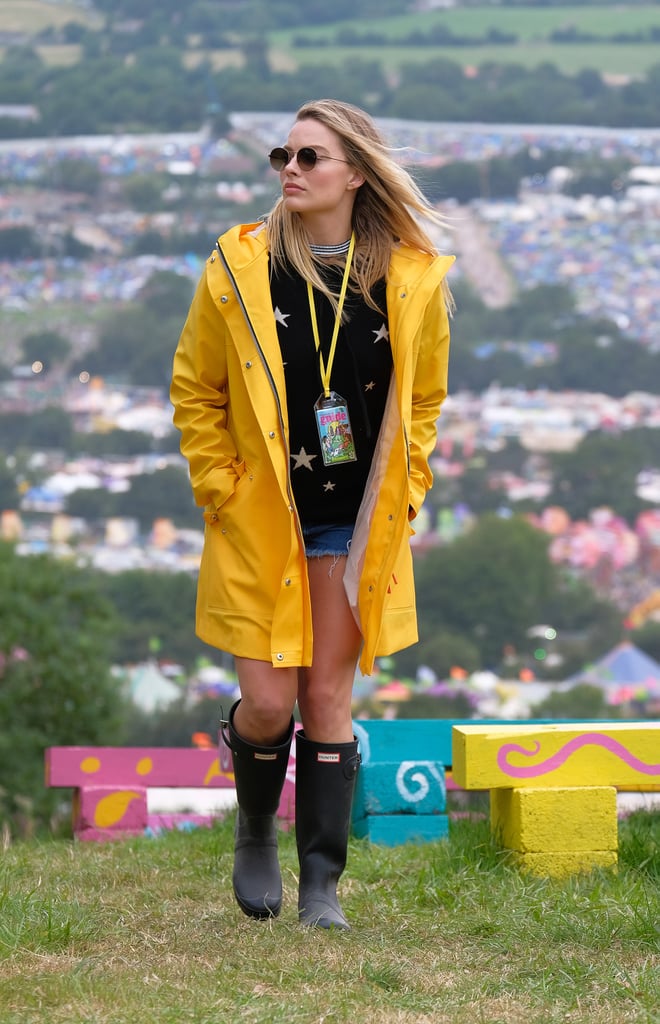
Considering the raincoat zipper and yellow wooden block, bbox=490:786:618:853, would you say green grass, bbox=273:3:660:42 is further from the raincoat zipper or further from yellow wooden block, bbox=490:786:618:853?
the raincoat zipper

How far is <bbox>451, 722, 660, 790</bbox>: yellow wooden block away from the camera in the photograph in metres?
4.38

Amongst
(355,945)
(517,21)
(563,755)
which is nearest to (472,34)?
(517,21)

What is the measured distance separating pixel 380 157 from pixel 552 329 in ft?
380

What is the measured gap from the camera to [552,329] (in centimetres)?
11800

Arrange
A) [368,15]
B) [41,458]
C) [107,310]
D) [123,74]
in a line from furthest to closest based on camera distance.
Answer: [368,15] → [123,74] → [107,310] → [41,458]

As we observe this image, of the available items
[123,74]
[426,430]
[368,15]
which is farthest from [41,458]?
[426,430]

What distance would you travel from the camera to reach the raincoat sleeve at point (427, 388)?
3.82 meters

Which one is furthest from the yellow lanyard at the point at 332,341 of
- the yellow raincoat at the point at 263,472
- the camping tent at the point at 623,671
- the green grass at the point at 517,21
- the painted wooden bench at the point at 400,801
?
the green grass at the point at 517,21

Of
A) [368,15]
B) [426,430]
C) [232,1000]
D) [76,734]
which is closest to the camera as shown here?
[232,1000]

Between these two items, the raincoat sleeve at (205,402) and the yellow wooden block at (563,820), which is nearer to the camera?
the raincoat sleeve at (205,402)

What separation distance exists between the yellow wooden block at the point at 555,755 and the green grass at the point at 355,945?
0.19 m

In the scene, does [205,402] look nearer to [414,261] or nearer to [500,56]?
[414,261]

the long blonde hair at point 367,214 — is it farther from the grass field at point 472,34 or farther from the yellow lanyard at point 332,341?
the grass field at point 472,34

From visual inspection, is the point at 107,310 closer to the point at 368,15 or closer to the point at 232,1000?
the point at 368,15
